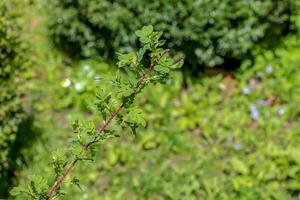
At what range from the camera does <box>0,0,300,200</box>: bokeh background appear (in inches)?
153

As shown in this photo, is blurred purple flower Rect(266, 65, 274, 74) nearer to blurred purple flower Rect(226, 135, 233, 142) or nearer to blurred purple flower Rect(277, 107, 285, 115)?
blurred purple flower Rect(277, 107, 285, 115)

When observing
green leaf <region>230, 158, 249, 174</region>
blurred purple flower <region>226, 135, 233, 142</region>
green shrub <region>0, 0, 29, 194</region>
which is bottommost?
green leaf <region>230, 158, 249, 174</region>

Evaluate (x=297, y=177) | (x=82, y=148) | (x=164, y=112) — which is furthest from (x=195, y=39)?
(x=82, y=148)

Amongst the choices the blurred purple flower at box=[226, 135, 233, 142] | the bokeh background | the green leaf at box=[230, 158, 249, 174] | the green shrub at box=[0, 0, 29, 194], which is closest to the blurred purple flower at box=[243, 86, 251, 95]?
the bokeh background

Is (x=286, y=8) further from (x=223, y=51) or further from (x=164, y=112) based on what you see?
(x=164, y=112)

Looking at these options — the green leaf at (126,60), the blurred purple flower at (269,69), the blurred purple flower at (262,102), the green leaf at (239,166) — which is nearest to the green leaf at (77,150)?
the green leaf at (126,60)

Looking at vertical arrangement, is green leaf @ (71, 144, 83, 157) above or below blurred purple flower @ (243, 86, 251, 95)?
below

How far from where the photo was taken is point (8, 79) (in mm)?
3697

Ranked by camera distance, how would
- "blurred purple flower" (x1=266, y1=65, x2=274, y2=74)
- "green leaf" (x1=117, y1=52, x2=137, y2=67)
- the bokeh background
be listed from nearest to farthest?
"green leaf" (x1=117, y1=52, x2=137, y2=67), the bokeh background, "blurred purple flower" (x1=266, y1=65, x2=274, y2=74)

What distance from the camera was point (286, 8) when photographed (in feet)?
15.1

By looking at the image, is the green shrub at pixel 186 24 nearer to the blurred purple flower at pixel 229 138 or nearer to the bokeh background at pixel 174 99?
the bokeh background at pixel 174 99

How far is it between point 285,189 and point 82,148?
7.49 feet

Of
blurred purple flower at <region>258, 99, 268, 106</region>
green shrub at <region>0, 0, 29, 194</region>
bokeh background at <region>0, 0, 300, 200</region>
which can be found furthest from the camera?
blurred purple flower at <region>258, 99, 268, 106</region>

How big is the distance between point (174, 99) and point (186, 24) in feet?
1.96
